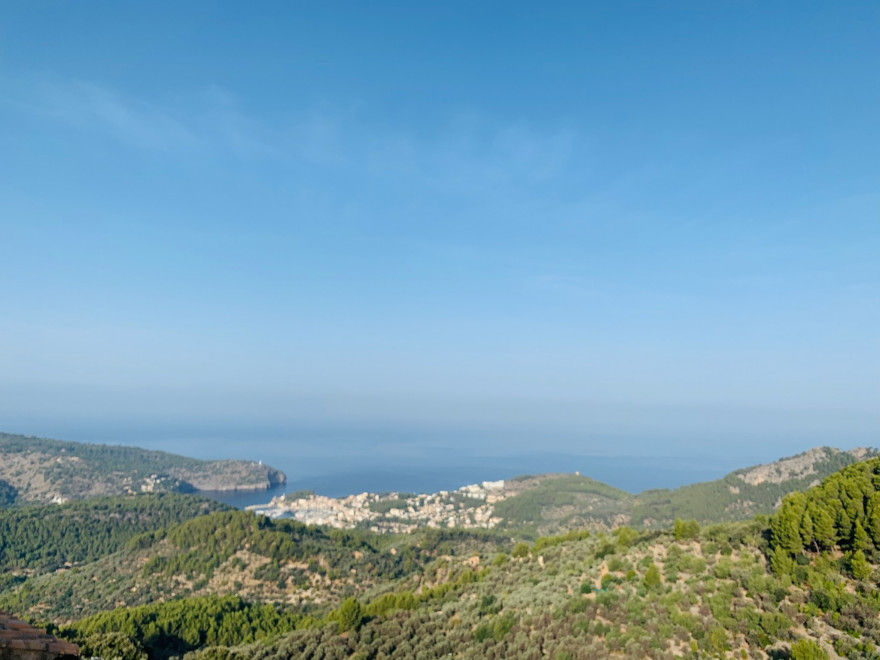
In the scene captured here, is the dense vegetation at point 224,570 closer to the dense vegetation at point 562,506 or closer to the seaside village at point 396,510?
the dense vegetation at point 562,506

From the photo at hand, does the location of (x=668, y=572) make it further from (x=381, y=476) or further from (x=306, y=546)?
(x=381, y=476)

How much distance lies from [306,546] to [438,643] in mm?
41490

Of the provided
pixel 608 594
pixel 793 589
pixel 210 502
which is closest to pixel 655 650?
pixel 608 594

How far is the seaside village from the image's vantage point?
11250cm

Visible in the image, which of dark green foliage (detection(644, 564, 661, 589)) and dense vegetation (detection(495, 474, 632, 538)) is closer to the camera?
dark green foliage (detection(644, 564, 661, 589))

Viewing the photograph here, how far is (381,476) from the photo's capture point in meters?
192

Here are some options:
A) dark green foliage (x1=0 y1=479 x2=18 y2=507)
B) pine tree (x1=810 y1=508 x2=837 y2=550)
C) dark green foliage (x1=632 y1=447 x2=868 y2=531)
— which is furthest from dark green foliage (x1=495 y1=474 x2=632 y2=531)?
dark green foliage (x1=0 y1=479 x2=18 y2=507)

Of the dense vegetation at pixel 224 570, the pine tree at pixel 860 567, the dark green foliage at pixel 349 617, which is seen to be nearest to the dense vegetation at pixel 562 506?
the dense vegetation at pixel 224 570

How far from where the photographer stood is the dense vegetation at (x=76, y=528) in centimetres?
7519

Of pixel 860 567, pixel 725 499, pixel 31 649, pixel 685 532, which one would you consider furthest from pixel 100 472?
pixel 860 567

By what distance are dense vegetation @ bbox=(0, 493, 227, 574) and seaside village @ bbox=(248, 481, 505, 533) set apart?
75.7ft

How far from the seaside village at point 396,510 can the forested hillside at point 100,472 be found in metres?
39.4

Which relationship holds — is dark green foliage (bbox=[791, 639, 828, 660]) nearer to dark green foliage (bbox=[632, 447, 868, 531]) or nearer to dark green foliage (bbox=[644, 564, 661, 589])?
dark green foliage (bbox=[644, 564, 661, 589])

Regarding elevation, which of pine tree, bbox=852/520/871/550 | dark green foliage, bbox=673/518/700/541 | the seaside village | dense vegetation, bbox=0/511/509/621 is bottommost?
the seaside village
